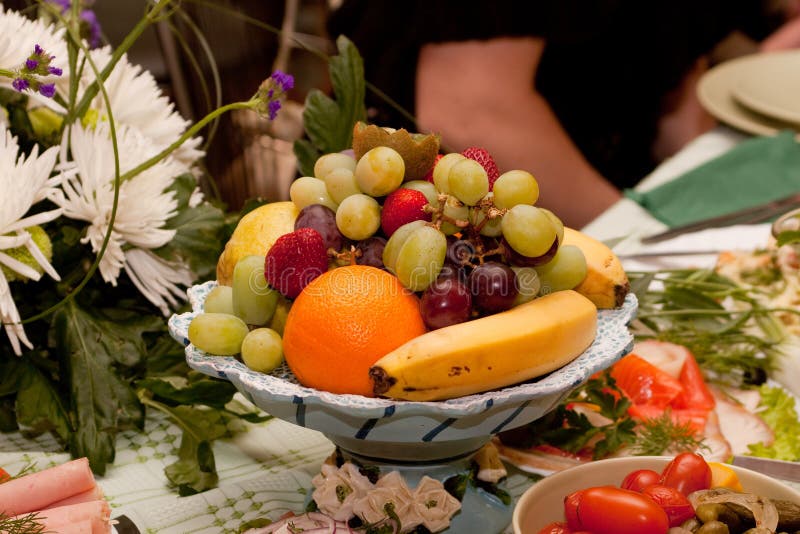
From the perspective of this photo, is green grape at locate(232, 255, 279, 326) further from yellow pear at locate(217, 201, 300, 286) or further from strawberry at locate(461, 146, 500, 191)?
strawberry at locate(461, 146, 500, 191)

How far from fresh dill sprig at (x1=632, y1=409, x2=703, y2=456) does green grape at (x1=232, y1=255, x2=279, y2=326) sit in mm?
365

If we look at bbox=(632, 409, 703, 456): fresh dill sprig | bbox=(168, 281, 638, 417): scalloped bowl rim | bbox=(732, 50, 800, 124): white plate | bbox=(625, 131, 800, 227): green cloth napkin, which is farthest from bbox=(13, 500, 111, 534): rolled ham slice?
bbox=(732, 50, 800, 124): white plate

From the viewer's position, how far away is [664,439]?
30.5 inches

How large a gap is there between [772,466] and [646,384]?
16cm

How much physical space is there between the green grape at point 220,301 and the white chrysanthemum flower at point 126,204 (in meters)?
0.18

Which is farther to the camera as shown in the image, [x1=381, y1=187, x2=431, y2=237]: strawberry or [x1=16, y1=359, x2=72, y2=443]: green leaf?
[x1=16, y1=359, x2=72, y2=443]: green leaf

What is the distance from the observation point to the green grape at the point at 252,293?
0.61 metres


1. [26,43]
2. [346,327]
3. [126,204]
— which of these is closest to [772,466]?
[346,327]

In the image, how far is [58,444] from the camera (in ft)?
2.76

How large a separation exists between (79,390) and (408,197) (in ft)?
1.33

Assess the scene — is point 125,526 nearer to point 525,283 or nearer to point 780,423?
point 525,283

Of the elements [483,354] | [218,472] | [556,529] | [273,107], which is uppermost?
[273,107]

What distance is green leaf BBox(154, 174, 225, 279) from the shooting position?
0.89 metres

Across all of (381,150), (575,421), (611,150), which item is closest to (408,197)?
(381,150)
